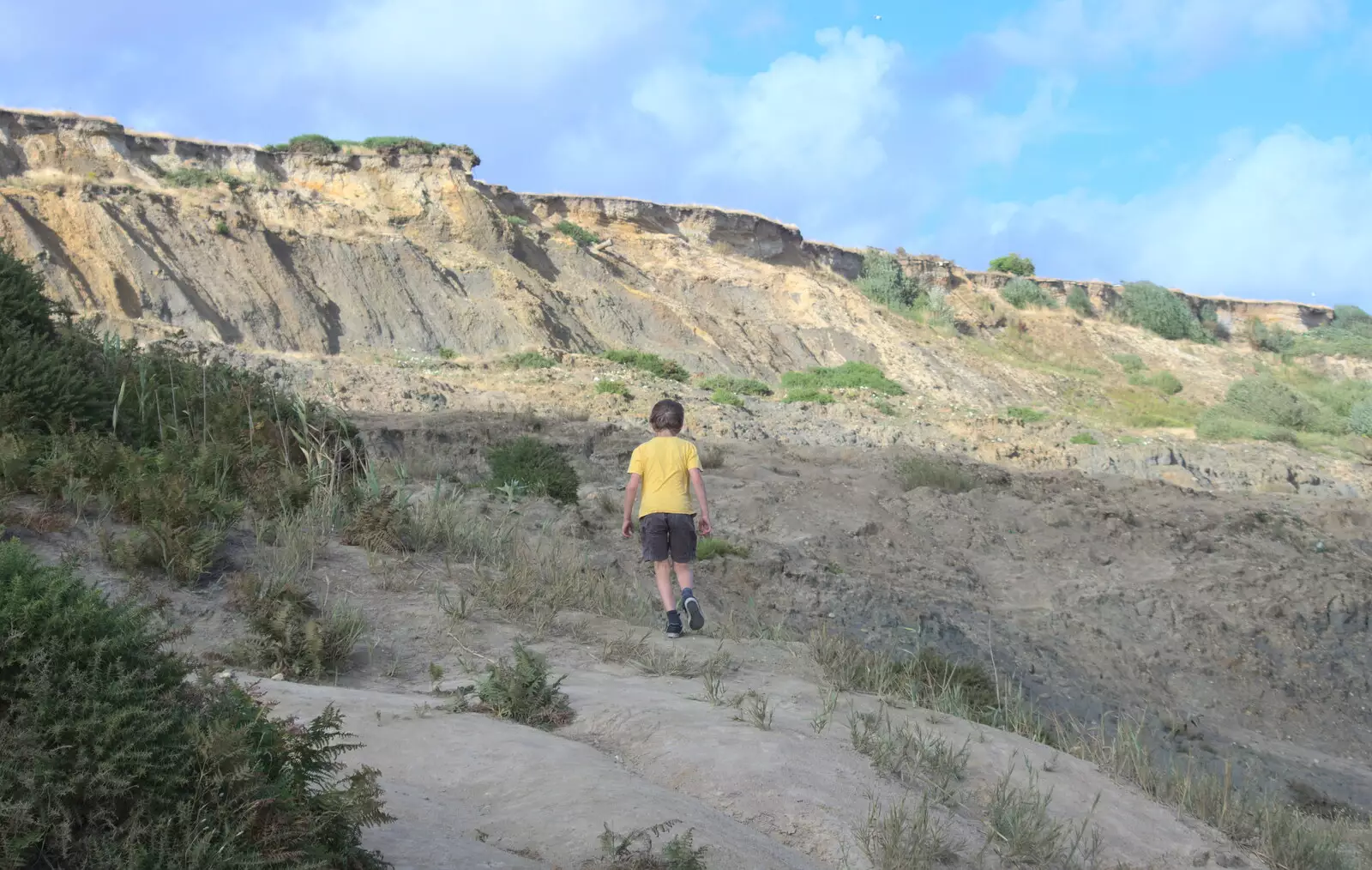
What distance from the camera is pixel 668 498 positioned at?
Result: 6.43 metres

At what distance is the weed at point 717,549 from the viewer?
33.1 feet

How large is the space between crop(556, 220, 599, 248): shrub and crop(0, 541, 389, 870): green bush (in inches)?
1369

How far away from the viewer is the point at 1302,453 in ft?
87.4

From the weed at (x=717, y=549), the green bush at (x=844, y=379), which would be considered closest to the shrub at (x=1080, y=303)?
the green bush at (x=844, y=379)

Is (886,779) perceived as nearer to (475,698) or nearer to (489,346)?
(475,698)

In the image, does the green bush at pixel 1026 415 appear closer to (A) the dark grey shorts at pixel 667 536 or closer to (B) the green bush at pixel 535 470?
(B) the green bush at pixel 535 470

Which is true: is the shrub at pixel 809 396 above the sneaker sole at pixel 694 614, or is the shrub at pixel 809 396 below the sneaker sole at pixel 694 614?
above

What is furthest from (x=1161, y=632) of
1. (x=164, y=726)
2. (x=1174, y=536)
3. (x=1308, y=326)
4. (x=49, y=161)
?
(x=1308, y=326)

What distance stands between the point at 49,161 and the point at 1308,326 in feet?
188

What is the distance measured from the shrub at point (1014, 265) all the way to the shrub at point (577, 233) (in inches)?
946

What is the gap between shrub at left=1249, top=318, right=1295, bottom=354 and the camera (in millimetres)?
53219

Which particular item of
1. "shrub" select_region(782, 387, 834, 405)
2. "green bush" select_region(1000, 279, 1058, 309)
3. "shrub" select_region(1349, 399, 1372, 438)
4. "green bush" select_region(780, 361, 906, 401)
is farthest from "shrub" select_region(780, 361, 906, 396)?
"green bush" select_region(1000, 279, 1058, 309)

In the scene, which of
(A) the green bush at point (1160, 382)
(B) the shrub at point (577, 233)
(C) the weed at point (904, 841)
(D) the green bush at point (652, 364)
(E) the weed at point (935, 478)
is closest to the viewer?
(C) the weed at point (904, 841)

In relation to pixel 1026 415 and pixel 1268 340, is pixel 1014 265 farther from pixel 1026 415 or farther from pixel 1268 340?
pixel 1026 415
